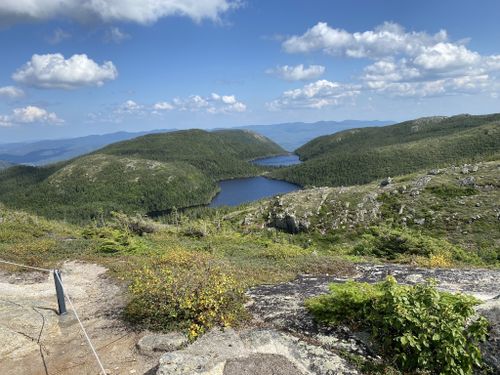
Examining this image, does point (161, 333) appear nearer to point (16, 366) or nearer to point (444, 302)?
point (16, 366)

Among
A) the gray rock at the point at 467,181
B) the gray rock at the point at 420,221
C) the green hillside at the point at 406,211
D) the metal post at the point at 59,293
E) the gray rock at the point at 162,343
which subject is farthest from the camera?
the gray rock at the point at 467,181

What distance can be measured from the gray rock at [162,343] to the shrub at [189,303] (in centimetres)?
32

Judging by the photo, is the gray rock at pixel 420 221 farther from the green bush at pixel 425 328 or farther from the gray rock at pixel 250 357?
the gray rock at pixel 250 357

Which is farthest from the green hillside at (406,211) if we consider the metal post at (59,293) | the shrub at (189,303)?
the metal post at (59,293)

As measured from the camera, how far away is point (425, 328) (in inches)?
343

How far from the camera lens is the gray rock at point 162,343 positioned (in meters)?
10.2

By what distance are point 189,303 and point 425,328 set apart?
6.31 meters

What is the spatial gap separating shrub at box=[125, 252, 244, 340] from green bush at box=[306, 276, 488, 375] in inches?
164

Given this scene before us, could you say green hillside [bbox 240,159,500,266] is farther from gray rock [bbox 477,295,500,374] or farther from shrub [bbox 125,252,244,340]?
shrub [bbox 125,252,244,340]

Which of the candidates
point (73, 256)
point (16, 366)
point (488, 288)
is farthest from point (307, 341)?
point (73, 256)

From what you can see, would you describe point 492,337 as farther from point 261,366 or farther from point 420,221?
point 420,221

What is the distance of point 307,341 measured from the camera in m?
10.1

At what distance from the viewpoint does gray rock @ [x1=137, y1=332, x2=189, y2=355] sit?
33.6 ft

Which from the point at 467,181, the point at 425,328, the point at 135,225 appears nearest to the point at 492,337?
the point at 425,328
